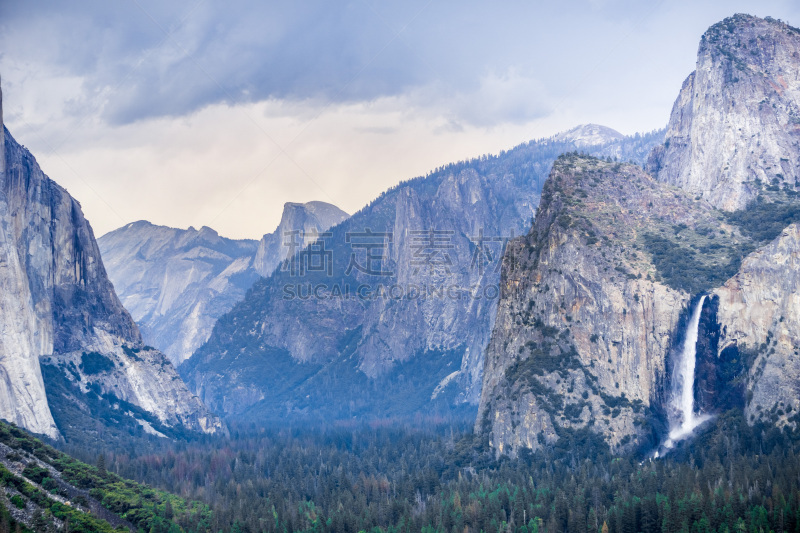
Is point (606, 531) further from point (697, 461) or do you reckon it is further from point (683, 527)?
point (697, 461)

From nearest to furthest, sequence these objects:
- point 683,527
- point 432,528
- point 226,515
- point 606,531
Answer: point 683,527 < point 606,531 < point 432,528 < point 226,515

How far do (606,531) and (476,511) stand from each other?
26354mm

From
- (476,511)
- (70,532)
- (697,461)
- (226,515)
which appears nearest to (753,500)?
(697,461)

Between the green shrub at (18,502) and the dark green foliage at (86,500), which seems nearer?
the green shrub at (18,502)

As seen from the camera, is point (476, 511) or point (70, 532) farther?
point (476, 511)

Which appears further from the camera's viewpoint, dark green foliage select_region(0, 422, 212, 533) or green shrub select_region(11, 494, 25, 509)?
dark green foliage select_region(0, 422, 212, 533)

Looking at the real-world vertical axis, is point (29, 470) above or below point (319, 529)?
above

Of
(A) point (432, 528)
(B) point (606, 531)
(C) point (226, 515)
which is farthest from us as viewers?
(C) point (226, 515)

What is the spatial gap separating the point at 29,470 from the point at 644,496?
10855cm

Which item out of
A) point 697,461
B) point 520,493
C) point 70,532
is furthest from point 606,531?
point 70,532

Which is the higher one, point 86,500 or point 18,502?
point 18,502

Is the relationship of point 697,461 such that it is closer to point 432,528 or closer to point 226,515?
point 432,528

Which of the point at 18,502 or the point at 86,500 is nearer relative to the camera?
the point at 18,502

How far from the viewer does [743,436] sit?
198 m
